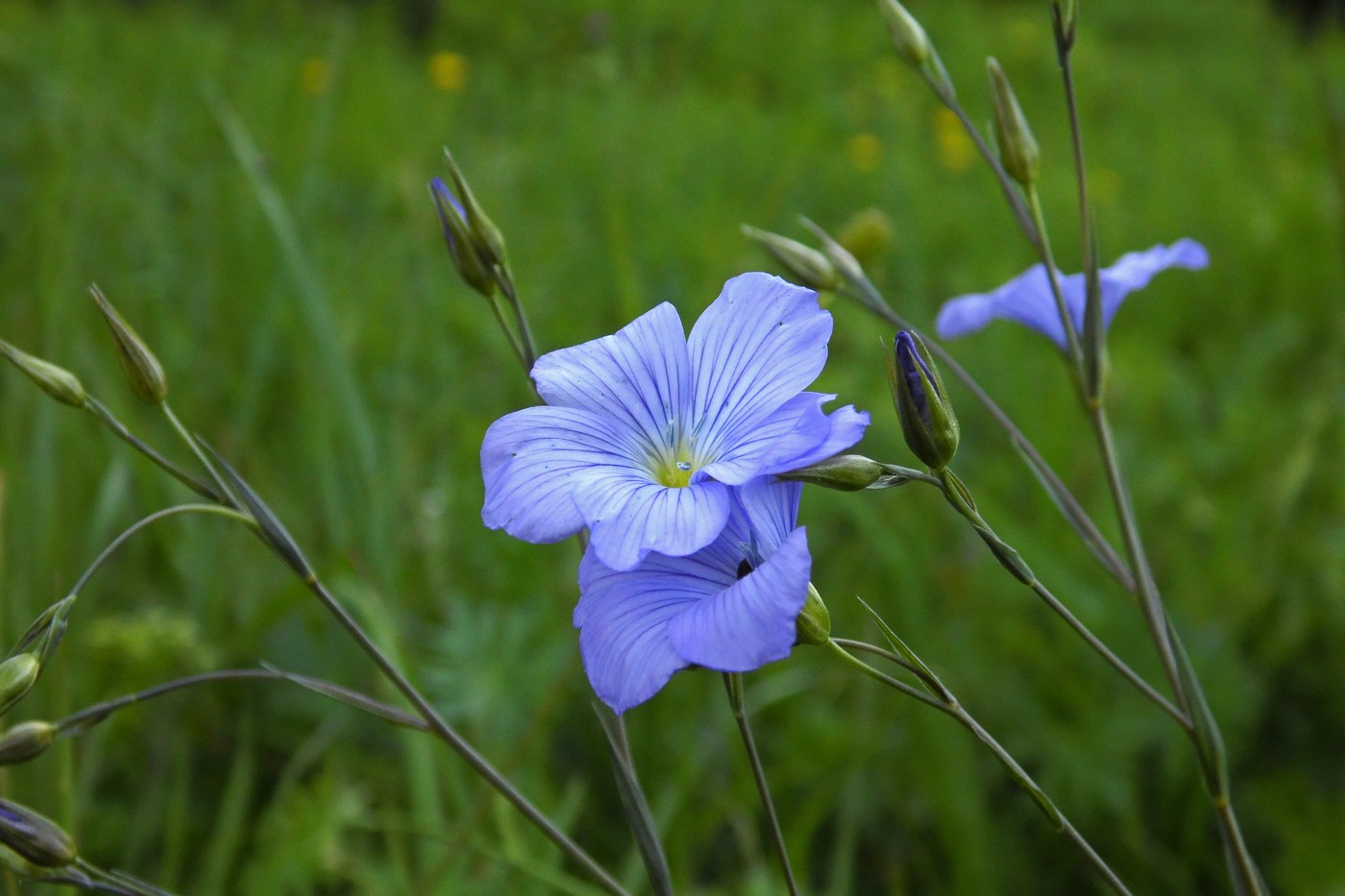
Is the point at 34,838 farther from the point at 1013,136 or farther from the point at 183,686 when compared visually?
the point at 1013,136

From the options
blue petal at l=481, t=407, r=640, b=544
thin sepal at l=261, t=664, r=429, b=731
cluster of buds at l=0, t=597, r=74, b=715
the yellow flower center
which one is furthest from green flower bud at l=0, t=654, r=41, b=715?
the yellow flower center

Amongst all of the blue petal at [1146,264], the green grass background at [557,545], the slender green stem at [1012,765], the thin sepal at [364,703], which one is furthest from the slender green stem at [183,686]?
the blue petal at [1146,264]

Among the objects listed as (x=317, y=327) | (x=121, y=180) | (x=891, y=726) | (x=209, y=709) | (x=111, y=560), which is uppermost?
(x=121, y=180)

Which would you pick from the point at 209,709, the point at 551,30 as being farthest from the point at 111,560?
the point at 551,30

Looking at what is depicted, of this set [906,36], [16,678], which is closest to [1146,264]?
[906,36]

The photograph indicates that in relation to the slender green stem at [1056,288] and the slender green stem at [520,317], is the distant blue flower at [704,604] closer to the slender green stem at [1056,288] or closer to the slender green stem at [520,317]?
the slender green stem at [520,317]

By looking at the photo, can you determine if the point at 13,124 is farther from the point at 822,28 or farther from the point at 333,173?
the point at 822,28

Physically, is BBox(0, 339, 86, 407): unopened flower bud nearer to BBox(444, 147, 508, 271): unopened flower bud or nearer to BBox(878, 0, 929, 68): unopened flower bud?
BBox(444, 147, 508, 271): unopened flower bud
